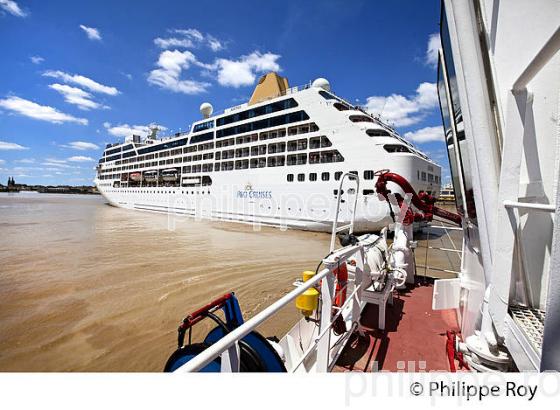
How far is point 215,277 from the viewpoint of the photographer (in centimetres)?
861

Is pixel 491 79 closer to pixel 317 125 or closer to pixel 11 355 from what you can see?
pixel 11 355

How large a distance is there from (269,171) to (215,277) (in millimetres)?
12832

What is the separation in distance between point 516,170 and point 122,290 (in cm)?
884

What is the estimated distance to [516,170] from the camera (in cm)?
152

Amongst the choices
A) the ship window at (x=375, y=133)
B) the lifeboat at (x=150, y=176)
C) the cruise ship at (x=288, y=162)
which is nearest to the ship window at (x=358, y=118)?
the cruise ship at (x=288, y=162)

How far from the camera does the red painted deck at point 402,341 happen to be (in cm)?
316

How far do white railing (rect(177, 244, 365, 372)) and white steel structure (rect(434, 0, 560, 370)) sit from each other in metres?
1.12

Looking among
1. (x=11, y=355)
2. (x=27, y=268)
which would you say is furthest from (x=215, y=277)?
(x=27, y=268)

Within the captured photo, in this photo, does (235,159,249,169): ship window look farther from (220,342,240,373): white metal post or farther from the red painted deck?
(220,342,240,373): white metal post

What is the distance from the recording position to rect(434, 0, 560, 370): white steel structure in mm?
1368

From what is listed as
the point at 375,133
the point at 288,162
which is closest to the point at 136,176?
the point at 288,162

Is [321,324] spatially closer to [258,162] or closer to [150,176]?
[258,162]

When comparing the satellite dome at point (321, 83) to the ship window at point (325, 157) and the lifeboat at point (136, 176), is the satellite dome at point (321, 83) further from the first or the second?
the lifeboat at point (136, 176)

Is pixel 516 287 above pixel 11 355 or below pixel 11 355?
above
